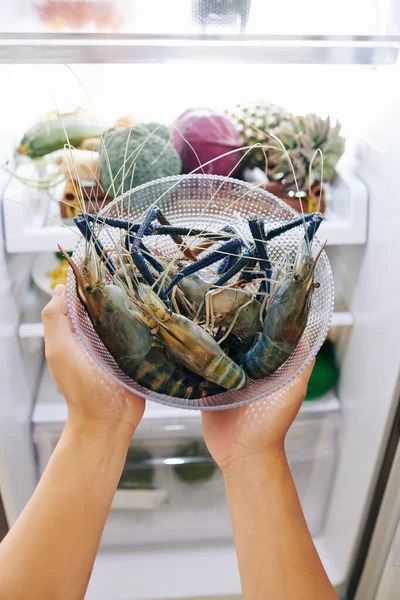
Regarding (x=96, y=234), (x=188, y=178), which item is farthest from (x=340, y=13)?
(x=96, y=234)

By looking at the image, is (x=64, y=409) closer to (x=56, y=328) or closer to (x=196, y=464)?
(x=196, y=464)

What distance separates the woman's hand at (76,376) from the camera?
60cm

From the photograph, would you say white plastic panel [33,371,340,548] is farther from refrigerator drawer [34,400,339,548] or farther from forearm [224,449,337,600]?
forearm [224,449,337,600]

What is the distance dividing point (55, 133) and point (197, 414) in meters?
0.50

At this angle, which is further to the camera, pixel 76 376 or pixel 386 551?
pixel 386 551

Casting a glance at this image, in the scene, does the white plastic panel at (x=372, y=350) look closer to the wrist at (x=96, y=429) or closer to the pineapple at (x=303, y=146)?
the pineapple at (x=303, y=146)

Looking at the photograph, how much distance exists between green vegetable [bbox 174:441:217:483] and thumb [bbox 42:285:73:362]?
495 millimetres

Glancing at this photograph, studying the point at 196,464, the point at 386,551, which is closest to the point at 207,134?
the point at 196,464

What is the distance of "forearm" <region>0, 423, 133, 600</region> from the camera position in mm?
540

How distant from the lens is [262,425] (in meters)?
0.63

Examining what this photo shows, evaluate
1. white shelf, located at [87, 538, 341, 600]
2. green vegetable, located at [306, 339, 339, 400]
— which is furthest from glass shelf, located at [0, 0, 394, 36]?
white shelf, located at [87, 538, 341, 600]

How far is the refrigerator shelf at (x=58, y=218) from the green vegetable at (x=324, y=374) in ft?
0.84

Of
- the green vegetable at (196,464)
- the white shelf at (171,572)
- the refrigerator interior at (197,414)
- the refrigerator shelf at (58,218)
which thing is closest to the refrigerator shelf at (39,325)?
the refrigerator interior at (197,414)

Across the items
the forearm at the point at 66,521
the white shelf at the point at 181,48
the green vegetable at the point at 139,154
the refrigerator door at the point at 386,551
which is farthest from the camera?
the refrigerator door at the point at 386,551
